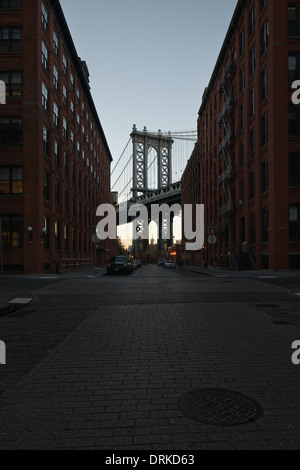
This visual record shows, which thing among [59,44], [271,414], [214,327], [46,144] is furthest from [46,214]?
[271,414]

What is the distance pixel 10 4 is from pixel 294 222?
26.0 meters

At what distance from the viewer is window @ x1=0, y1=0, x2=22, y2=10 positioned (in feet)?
91.5

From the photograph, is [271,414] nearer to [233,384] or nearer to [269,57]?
[233,384]

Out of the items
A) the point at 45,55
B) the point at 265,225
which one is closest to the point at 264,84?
the point at 265,225

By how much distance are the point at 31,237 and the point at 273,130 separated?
729 inches

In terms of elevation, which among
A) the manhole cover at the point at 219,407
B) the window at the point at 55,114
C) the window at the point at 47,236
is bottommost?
the manhole cover at the point at 219,407

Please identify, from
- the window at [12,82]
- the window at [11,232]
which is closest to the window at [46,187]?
the window at [11,232]

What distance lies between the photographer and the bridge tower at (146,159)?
108938 millimetres

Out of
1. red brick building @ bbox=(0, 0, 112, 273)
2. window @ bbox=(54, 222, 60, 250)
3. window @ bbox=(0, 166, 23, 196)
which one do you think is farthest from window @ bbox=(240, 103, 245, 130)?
window @ bbox=(0, 166, 23, 196)

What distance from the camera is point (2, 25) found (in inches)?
1094

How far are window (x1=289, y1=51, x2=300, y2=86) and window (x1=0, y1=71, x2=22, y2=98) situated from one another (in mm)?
19616

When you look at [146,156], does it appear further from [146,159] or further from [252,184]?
[252,184]

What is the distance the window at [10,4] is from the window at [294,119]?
2115cm

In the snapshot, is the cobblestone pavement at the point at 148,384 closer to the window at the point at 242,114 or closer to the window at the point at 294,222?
the window at the point at 294,222
